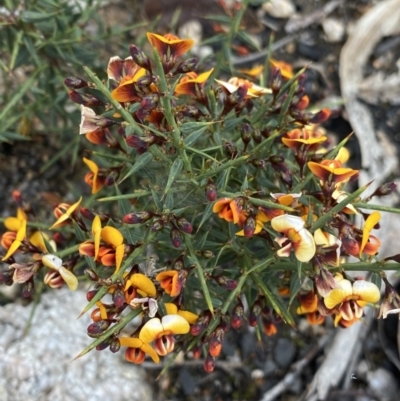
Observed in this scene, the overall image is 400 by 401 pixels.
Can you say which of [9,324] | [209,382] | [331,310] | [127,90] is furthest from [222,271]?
[9,324]

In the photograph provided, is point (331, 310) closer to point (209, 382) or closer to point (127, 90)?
point (127, 90)

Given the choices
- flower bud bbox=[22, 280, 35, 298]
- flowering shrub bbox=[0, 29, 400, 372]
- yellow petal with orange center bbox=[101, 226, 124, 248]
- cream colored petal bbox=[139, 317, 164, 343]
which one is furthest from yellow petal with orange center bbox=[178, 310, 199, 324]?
flower bud bbox=[22, 280, 35, 298]

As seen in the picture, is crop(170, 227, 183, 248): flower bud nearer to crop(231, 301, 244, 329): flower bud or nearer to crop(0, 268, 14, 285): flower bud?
crop(231, 301, 244, 329): flower bud

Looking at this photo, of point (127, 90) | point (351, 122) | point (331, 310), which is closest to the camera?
point (127, 90)

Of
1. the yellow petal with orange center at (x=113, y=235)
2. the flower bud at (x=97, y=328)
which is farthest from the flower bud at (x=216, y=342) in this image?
the yellow petal with orange center at (x=113, y=235)

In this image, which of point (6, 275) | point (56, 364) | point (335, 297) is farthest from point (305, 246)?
point (56, 364)

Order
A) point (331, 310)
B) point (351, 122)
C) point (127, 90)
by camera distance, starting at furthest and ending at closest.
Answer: point (351, 122)
point (331, 310)
point (127, 90)

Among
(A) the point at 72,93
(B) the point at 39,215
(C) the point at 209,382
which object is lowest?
(C) the point at 209,382
